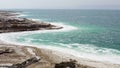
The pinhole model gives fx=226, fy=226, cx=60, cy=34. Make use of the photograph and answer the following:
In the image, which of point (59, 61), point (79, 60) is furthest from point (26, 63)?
point (79, 60)

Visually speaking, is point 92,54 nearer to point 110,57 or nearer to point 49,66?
point 110,57

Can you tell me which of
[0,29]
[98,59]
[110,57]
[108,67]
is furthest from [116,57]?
[0,29]

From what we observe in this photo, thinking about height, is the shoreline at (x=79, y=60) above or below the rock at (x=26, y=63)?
below

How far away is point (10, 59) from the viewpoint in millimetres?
36719

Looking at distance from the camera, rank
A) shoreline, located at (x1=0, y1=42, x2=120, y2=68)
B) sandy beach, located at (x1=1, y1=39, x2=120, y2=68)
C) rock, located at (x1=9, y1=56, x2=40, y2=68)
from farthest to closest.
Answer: shoreline, located at (x1=0, y1=42, x2=120, y2=68) < sandy beach, located at (x1=1, y1=39, x2=120, y2=68) < rock, located at (x1=9, y1=56, x2=40, y2=68)

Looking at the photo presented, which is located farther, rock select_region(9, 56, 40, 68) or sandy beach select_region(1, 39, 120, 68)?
sandy beach select_region(1, 39, 120, 68)

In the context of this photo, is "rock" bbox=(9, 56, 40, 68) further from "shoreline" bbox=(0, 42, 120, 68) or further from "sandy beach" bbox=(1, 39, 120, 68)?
"shoreline" bbox=(0, 42, 120, 68)

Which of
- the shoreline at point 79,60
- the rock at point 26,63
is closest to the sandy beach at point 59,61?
the shoreline at point 79,60

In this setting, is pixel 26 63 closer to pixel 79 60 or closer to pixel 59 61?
pixel 59 61

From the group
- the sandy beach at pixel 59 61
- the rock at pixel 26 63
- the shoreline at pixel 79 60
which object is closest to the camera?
the rock at pixel 26 63

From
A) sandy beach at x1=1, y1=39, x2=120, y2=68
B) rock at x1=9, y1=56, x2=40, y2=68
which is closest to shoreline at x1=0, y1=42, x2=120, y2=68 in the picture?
sandy beach at x1=1, y1=39, x2=120, y2=68

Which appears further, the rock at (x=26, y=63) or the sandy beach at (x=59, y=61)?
the sandy beach at (x=59, y=61)

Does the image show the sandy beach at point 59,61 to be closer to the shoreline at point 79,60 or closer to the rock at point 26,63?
the shoreline at point 79,60

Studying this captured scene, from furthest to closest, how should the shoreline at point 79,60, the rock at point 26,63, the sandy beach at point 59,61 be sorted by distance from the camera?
the shoreline at point 79,60 → the sandy beach at point 59,61 → the rock at point 26,63
